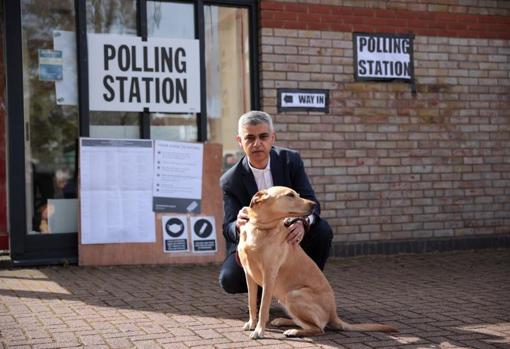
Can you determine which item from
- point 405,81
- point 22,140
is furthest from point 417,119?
point 22,140

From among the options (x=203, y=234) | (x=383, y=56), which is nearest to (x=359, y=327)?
(x=203, y=234)

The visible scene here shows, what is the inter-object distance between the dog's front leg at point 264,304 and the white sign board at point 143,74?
4.19 meters

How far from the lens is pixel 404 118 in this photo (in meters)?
8.77

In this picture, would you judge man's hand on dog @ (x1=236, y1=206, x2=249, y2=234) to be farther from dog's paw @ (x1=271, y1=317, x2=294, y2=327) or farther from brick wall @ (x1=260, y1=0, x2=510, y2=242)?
brick wall @ (x1=260, y1=0, x2=510, y2=242)

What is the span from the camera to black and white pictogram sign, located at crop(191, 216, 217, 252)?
7.86m

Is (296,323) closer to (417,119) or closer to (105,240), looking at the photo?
A: (105,240)

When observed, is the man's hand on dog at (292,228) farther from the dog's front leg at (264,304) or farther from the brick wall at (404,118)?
the brick wall at (404,118)

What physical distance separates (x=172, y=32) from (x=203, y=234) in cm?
251

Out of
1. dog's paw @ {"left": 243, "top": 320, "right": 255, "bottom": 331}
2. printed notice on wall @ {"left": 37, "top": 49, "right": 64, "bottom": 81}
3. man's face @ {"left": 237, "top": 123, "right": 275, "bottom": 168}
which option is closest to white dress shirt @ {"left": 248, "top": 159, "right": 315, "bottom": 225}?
man's face @ {"left": 237, "top": 123, "right": 275, "bottom": 168}

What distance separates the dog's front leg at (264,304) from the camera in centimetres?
415

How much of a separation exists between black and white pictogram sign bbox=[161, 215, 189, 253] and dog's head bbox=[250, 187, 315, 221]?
375 centimetres

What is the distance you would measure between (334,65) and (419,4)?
1546 millimetres

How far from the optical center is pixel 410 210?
28.8 ft

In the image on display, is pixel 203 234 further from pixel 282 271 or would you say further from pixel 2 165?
pixel 282 271
